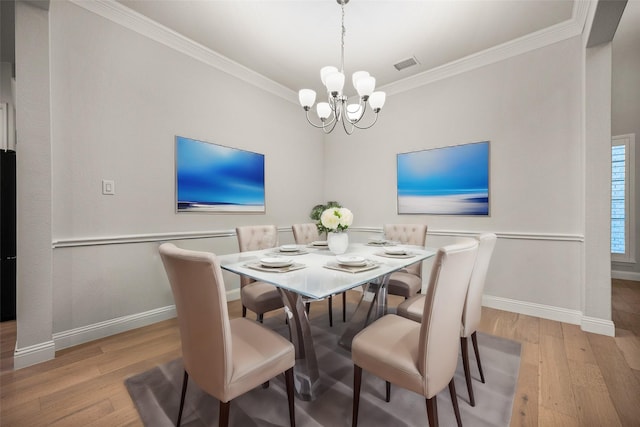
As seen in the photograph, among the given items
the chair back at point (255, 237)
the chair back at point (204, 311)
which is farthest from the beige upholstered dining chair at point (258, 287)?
the chair back at point (204, 311)

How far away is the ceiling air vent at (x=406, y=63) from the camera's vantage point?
10.6 feet

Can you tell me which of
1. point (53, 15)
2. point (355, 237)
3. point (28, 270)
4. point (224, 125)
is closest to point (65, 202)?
point (28, 270)

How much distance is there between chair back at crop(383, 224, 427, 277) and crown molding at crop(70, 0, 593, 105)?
1.98m

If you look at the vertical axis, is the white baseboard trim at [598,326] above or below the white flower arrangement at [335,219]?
below

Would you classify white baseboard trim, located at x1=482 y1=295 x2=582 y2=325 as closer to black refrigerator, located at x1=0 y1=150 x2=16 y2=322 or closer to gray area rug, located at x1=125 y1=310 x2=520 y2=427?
gray area rug, located at x1=125 y1=310 x2=520 y2=427

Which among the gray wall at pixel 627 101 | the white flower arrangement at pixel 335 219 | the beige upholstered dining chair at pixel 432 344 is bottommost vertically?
the beige upholstered dining chair at pixel 432 344

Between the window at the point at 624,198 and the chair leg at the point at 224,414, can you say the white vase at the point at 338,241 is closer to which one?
the chair leg at the point at 224,414

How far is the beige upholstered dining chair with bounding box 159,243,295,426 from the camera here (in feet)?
3.54

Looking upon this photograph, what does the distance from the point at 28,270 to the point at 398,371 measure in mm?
2558

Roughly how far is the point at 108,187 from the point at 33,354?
1.33 meters

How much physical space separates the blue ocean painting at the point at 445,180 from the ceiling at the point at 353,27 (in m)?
1.11

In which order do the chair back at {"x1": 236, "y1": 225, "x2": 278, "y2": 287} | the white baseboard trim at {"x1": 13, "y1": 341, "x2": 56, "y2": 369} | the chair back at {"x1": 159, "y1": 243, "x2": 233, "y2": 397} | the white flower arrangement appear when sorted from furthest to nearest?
the chair back at {"x1": 236, "y1": 225, "x2": 278, "y2": 287}
the white flower arrangement
the white baseboard trim at {"x1": 13, "y1": 341, "x2": 56, "y2": 369}
the chair back at {"x1": 159, "y1": 243, "x2": 233, "y2": 397}

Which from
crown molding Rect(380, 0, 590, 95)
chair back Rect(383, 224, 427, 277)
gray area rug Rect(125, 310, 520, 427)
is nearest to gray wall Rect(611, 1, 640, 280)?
crown molding Rect(380, 0, 590, 95)

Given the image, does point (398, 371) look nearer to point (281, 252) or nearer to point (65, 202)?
point (281, 252)
